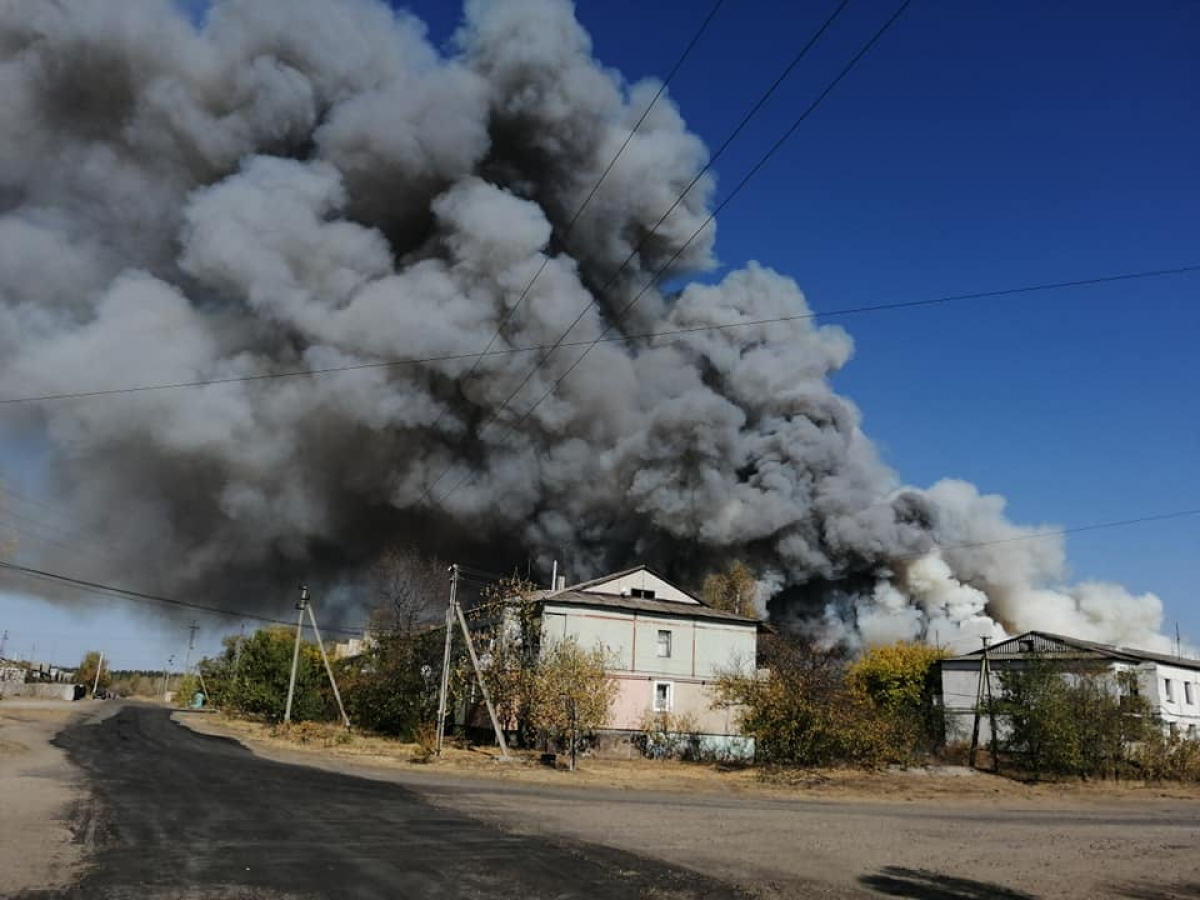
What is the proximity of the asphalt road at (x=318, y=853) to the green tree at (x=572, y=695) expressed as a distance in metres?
10.3

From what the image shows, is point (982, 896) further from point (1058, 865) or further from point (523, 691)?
point (523, 691)

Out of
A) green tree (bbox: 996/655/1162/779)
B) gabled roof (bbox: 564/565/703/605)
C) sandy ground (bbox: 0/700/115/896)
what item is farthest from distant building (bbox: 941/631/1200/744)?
Answer: sandy ground (bbox: 0/700/115/896)

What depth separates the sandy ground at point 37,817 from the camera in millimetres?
7652

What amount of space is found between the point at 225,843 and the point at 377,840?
1.64 m

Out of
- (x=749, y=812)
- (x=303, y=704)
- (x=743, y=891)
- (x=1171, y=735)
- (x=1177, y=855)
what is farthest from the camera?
(x=303, y=704)

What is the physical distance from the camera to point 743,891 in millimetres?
8250

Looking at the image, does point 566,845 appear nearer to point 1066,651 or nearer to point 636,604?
point 636,604

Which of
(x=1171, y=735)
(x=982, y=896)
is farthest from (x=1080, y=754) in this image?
(x=982, y=896)

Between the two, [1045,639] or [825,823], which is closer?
[825,823]

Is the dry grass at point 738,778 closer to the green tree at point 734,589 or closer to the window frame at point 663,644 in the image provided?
the window frame at point 663,644

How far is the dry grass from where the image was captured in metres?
23.0

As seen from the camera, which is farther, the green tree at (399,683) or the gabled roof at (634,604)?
the green tree at (399,683)

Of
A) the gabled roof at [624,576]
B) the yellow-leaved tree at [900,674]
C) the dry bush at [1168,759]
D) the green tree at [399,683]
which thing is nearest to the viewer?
the dry bush at [1168,759]

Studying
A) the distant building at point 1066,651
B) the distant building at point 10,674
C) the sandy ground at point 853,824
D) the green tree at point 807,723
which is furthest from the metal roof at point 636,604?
the distant building at point 10,674
